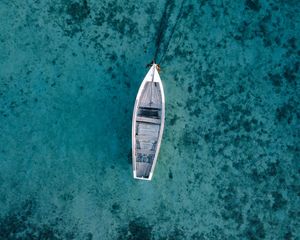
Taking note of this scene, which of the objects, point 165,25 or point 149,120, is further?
point 165,25

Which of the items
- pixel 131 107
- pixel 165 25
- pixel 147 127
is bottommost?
pixel 147 127

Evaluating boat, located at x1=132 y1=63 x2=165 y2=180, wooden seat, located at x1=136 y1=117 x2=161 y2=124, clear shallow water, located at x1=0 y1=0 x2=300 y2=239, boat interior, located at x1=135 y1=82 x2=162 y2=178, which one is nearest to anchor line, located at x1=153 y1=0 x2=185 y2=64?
clear shallow water, located at x1=0 y1=0 x2=300 y2=239

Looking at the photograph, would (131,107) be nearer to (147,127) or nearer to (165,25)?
(147,127)

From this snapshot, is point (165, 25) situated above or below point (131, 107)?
above

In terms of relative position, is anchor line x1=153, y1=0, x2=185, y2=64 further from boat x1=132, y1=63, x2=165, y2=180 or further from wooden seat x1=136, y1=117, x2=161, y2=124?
wooden seat x1=136, y1=117, x2=161, y2=124

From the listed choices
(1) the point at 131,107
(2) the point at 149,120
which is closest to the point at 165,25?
(1) the point at 131,107

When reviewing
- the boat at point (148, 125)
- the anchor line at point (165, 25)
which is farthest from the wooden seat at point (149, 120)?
the anchor line at point (165, 25)
